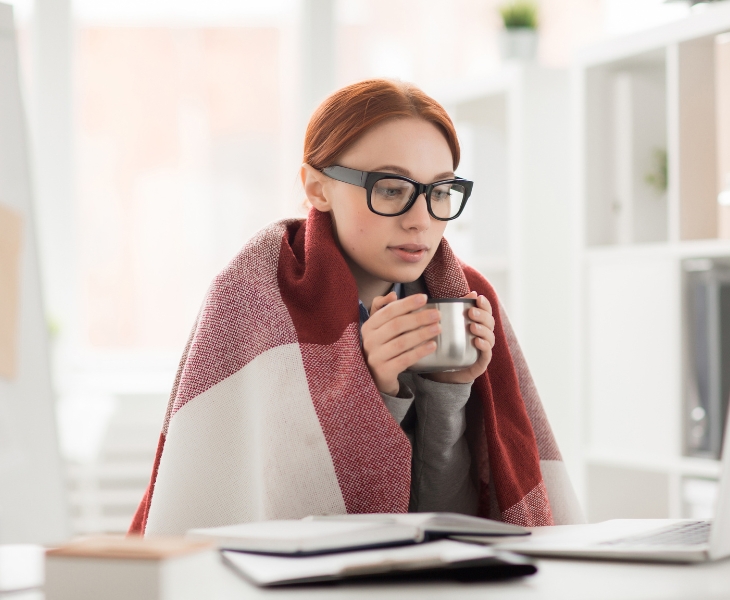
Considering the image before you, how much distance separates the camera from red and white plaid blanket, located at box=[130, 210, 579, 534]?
3.69ft

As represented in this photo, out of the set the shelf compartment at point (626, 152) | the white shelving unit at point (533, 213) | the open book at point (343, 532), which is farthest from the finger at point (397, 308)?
the white shelving unit at point (533, 213)

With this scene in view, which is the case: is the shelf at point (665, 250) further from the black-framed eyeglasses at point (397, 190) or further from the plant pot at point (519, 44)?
the black-framed eyeglasses at point (397, 190)

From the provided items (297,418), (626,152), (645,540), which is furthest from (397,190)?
(626,152)

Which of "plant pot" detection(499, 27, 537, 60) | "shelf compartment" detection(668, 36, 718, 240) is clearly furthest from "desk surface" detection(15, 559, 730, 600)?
"plant pot" detection(499, 27, 537, 60)

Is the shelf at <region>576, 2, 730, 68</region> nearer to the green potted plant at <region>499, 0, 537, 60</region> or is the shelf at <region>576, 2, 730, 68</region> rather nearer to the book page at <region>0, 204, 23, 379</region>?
the green potted plant at <region>499, 0, 537, 60</region>

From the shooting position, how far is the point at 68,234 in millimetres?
3404

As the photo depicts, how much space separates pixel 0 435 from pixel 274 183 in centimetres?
297

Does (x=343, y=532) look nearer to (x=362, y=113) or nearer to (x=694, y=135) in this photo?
(x=362, y=113)

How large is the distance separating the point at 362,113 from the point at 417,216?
0.18 m

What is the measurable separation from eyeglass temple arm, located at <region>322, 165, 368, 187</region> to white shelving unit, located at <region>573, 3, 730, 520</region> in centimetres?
113

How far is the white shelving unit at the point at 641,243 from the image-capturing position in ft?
6.99

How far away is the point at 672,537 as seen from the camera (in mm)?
779

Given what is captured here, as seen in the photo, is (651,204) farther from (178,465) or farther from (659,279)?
(178,465)

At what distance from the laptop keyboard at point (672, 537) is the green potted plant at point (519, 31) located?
2211mm
